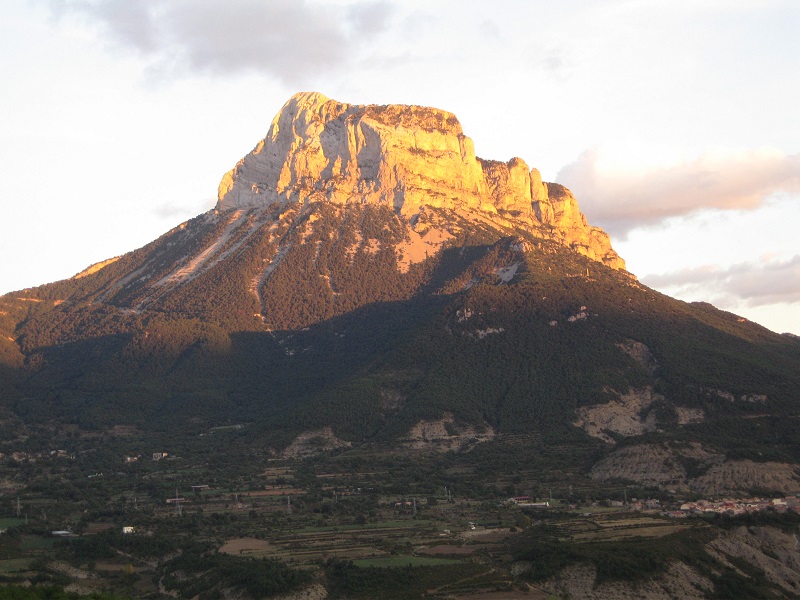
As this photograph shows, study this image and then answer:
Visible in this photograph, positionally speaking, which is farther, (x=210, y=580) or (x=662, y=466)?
(x=662, y=466)

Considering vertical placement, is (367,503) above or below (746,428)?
below

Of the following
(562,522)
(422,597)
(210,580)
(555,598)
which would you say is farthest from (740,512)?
(210,580)

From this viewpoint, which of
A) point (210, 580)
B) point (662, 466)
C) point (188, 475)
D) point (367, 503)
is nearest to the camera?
point (210, 580)

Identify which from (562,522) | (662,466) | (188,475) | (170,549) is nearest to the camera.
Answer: (170,549)

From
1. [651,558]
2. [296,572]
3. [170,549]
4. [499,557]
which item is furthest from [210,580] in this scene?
[651,558]

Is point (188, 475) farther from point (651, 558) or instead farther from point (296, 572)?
point (651, 558)

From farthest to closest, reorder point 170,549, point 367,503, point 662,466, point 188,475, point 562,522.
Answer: point 188,475
point 662,466
point 367,503
point 562,522
point 170,549

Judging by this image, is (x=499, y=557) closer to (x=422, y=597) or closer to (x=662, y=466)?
(x=422, y=597)

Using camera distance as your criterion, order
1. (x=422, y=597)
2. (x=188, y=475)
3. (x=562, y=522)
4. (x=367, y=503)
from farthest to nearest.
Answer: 1. (x=188, y=475)
2. (x=367, y=503)
3. (x=562, y=522)
4. (x=422, y=597)

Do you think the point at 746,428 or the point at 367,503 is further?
the point at 746,428
